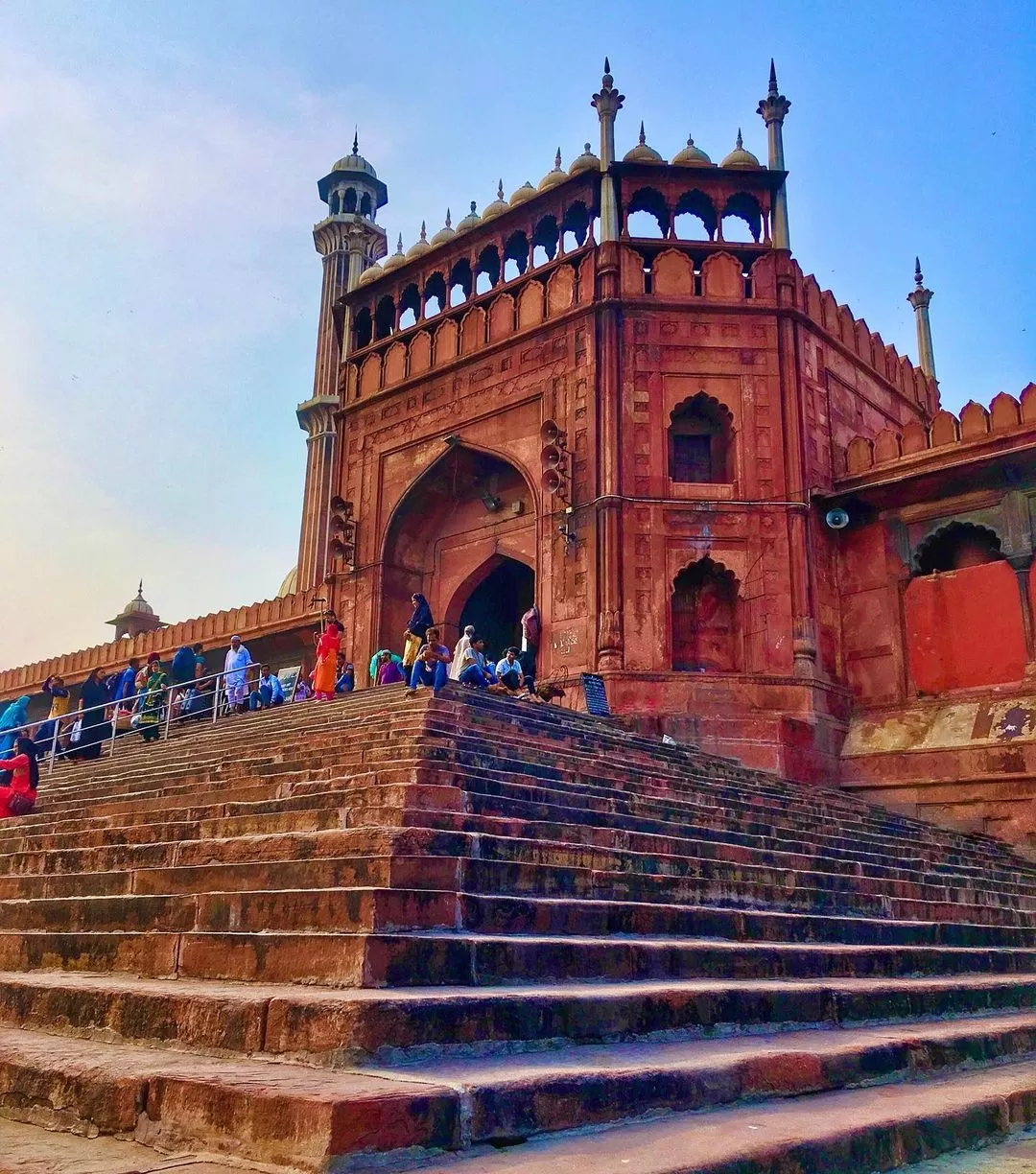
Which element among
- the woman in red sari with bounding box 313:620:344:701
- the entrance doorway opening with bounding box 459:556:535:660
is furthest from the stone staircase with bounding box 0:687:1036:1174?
the entrance doorway opening with bounding box 459:556:535:660

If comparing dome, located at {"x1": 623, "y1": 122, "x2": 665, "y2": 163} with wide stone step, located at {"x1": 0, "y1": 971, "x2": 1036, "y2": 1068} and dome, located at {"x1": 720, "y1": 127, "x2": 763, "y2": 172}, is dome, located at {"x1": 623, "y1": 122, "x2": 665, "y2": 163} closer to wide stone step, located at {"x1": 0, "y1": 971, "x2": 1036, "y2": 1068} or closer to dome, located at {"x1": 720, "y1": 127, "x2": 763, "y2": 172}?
dome, located at {"x1": 720, "y1": 127, "x2": 763, "y2": 172}

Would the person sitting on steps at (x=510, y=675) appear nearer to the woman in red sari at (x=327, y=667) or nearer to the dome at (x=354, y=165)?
the woman in red sari at (x=327, y=667)

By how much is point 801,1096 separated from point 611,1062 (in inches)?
24.8

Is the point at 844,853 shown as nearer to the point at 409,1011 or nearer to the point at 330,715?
the point at 330,715

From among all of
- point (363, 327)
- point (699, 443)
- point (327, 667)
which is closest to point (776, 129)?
point (699, 443)

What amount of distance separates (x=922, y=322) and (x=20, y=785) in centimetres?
1570

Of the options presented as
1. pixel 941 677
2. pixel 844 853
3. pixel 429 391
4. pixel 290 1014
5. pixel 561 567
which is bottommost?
pixel 290 1014

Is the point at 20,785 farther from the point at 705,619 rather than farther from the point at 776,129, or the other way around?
the point at 776,129

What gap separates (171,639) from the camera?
2134cm

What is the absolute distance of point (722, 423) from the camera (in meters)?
14.3

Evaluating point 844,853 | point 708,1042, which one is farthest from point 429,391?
point 708,1042

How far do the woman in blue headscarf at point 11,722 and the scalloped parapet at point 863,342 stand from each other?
34.4 ft

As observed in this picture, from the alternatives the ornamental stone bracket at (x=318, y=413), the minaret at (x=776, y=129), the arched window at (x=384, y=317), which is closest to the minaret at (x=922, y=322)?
the minaret at (x=776, y=129)

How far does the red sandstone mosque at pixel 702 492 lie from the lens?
12.4m
